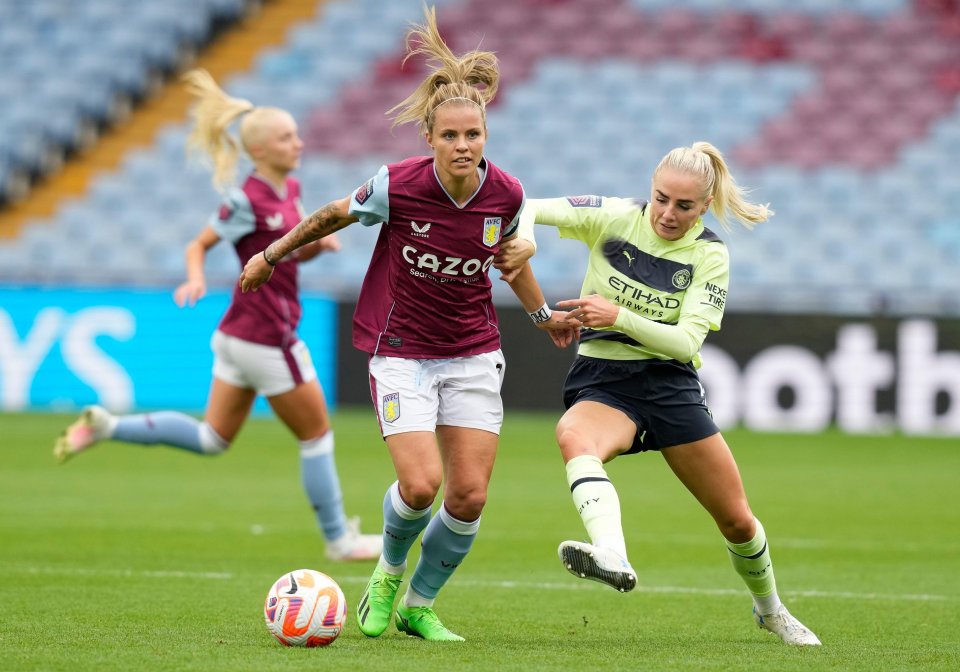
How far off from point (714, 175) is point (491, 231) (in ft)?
2.76

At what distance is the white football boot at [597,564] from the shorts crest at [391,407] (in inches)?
37.3

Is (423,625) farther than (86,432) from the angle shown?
No

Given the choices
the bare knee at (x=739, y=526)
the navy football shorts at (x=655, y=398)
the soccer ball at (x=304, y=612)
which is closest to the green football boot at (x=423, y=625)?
the soccer ball at (x=304, y=612)

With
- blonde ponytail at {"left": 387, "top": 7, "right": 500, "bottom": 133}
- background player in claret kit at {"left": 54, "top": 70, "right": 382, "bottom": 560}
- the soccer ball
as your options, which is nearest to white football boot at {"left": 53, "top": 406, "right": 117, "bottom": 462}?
background player in claret kit at {"left": 54, "top": 70, "right": 382, "bottom": 560}

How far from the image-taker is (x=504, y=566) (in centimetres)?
755

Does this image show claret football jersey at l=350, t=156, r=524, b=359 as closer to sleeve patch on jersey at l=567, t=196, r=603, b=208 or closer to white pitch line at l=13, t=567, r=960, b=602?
sleeve patch on jersey at l=567, t=196, r=603, b=208

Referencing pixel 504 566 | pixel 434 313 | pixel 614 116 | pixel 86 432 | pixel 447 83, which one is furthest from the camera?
pixel 614 116

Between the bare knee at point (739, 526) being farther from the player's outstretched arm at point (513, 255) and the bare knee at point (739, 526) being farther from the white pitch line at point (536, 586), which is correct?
the white pitch line at point (536, 586)

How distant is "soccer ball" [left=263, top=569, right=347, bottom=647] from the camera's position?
502 centimetres

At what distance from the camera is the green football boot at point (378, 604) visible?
17.8 feet

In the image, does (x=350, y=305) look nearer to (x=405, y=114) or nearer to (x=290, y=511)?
(x=290, y=511)

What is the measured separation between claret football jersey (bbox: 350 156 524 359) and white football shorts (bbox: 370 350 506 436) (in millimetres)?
45

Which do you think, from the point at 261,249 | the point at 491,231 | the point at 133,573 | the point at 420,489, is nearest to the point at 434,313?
the point at 491,231

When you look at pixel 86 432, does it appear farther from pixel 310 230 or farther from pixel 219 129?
pixel 310 230
